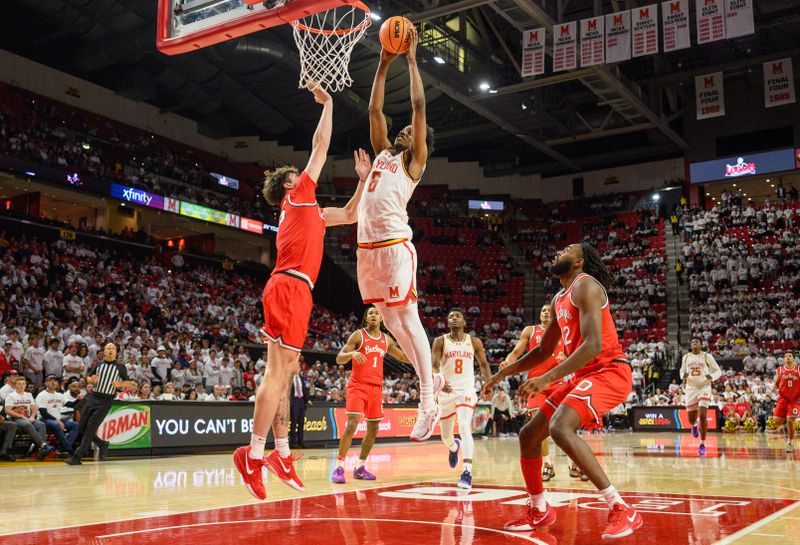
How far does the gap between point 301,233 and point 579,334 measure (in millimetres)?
2130

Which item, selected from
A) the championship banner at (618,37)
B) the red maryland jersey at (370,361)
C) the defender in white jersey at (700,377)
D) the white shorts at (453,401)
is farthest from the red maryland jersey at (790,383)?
the championship banner at (618,37)

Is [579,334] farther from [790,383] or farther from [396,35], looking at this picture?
[790,383]

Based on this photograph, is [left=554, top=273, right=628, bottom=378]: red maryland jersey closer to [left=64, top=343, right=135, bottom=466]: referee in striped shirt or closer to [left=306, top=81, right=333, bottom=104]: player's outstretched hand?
[left=306, top=81, right=333, bottom=104]: player's outstretched hand

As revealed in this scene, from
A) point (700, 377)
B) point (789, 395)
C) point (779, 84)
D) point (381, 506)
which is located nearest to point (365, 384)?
point (381, 506)

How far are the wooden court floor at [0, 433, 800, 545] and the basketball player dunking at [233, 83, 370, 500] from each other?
1.57 ft

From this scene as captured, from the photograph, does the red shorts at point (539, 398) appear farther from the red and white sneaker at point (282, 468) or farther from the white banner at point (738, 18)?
the white banner at point (738, 18)

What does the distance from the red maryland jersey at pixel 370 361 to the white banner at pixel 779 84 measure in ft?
66.0

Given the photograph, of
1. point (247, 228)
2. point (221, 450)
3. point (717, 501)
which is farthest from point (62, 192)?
point (717, 501)

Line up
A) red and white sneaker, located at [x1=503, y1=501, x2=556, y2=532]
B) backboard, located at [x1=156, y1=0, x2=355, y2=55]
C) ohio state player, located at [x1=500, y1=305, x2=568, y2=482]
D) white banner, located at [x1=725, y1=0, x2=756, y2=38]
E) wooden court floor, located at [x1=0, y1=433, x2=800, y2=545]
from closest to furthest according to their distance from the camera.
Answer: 1. wooden court floor, located at [x1=0, y1=433, x2=800, y2=545]
2. red and white sneaker, located at [x1=503, y1=501, x2=556, y2=532]
3. backboard, located at [x1=156, y1=0, x2=355, y2=55]
4. ohio state player, located at [x1=500, y1=305, x2=568, y2=482]
5. white banner, located at [x1=725, y1=0, x2=756, y2=38]

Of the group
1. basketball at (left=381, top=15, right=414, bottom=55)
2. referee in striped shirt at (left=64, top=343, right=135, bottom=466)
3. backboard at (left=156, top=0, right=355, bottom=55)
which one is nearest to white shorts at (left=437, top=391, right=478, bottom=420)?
backboard at (left=156, top=0, right=355, bottom=55)

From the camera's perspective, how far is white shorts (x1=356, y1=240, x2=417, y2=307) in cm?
516

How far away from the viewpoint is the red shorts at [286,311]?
5.04m

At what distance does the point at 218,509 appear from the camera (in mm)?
6266

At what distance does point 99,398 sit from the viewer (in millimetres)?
11703
